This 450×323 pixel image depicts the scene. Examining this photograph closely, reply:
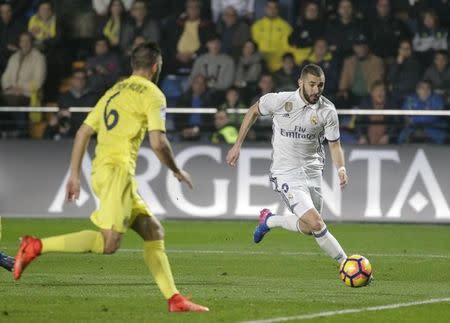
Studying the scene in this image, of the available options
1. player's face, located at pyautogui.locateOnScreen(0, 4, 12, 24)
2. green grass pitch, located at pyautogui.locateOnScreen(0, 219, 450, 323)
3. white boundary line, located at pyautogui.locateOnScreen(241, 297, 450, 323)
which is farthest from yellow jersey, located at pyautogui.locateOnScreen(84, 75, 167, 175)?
player's face, located at pyautogui.locateOnScreen(0, 4, 12, 24)

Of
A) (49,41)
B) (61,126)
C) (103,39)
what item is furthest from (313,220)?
(49,41)

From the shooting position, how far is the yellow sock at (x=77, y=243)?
28.7ft

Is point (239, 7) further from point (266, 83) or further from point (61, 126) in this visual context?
point (61, 126)

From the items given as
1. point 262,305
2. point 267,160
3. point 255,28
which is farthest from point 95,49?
point 262,305

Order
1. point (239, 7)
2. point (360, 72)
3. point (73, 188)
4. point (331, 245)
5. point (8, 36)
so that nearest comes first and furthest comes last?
point (73, 188)
point (331, 245)
point (360, 72)
point (8, 36)
point (239, 7)

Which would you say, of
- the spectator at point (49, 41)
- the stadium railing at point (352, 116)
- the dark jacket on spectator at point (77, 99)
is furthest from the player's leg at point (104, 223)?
the spectator at point (49, 41)

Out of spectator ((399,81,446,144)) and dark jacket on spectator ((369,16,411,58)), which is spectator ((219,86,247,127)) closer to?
spectator ((399,81,446,144))

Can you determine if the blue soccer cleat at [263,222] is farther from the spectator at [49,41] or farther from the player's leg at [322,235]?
the spectator at [49,41]

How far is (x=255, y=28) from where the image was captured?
21.1m

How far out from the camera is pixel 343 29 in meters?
20.7

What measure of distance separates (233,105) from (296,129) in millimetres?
7666

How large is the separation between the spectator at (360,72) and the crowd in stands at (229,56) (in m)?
0.02

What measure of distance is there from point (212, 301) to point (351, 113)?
31.0 ft

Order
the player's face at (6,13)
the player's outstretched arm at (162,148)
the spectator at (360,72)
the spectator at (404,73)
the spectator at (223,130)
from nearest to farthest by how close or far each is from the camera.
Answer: the player's outstretched arm at (162,148), the spectator at (223,130), the spectator at (404,73), the spectator at (360,72), the player's face at (6,13)
